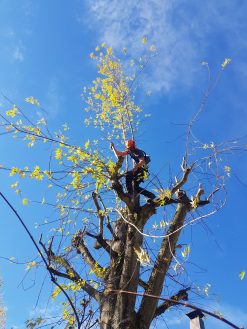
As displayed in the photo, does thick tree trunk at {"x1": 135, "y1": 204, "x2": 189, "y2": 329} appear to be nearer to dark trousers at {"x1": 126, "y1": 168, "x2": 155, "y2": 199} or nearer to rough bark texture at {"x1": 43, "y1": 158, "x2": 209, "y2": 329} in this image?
rough bark texture at {"x1": 43, "y1": 158, "x2": 209, "y2": 329}

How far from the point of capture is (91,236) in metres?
4.96

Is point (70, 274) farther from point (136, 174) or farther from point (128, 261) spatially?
point (136, 174)

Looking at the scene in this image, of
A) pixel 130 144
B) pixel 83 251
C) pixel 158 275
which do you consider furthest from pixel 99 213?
pixel 130 144

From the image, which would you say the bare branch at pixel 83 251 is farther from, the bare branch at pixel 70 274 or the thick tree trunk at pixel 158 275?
the thick tree trunk at pixel 158 275

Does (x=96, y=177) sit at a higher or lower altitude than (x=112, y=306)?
higher

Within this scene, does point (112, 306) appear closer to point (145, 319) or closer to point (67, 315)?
point (145, 319)

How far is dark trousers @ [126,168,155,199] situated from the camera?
5.20 metres

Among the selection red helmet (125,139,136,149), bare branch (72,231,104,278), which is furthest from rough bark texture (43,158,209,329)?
red helmet (125,139,136,149)

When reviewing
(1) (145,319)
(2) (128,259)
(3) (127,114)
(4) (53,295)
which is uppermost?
(3) (127,114)

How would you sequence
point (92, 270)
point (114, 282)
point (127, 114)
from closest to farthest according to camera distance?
point (114, 282), point (92, 270), point (127, 114)

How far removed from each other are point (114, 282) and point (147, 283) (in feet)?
1.32

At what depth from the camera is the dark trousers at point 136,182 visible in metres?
5.20

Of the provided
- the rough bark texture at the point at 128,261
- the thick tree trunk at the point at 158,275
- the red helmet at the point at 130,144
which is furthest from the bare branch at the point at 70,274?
the red helmet at the point at 130,144

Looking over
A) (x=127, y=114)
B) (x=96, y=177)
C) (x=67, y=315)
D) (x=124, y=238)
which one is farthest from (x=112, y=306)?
(x=127, y=114)
